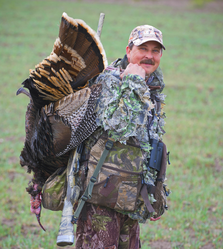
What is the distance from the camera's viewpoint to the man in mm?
2188

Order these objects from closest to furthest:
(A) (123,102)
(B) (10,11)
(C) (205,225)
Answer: (A) (123,102) < (C) (205,225) < (B) (10,11)

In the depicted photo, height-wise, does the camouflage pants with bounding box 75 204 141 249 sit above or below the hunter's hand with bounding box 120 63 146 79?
below

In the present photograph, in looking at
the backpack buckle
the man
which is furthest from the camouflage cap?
the backpack buckle

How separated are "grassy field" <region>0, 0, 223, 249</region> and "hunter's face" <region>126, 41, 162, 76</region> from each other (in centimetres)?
246

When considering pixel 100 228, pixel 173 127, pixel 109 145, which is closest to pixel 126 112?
pixel 109 145

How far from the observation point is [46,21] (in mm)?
22891

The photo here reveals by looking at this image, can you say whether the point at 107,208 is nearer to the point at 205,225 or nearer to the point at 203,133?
the point at 205,225

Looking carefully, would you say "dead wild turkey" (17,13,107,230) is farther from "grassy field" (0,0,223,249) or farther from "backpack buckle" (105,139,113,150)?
"grassy field" (0,0,223,249)

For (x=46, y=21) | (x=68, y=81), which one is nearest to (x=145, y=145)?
(x=68, y=81)

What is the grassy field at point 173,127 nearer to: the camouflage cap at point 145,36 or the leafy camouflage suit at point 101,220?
the leafy camouflage suit at point 101,220

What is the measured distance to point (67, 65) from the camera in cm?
231

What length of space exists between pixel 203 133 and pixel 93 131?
6.30 metres

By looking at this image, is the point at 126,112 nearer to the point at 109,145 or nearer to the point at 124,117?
the point at 124,117

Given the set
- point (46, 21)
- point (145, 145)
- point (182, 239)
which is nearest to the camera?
point (145, 145)
